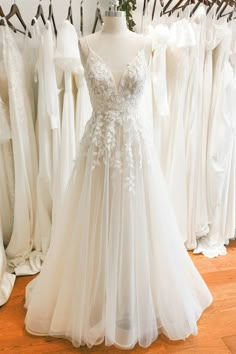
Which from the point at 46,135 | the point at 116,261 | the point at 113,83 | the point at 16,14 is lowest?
the point at 116,261

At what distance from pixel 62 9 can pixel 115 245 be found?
1.33m

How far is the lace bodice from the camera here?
1058 mm

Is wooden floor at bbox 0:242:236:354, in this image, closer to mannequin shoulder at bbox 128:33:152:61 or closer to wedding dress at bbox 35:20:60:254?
wedding dress at bbox 35:20:60:254

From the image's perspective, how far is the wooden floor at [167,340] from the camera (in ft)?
4.17

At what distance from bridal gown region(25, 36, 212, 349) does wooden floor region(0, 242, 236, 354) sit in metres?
0.04

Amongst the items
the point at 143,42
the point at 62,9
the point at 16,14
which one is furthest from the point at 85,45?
the point at 62,9

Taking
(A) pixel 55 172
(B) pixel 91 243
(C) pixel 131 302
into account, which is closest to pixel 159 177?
(B) pixel 91 243

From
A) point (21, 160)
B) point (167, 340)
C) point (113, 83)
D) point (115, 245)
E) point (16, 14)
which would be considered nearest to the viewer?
point (113, 83)

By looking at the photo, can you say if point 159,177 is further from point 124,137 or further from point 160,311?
point 160,311

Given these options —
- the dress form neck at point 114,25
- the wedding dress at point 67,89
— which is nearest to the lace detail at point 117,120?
the dress form neck at point 114,25

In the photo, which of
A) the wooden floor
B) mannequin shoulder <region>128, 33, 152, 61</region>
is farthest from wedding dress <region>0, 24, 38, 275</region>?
mannequin shoulder <region>128, 33, 152, 61</region>

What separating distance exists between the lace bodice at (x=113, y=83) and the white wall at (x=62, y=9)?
77cm

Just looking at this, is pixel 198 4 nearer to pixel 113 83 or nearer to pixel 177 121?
pixel 177 121

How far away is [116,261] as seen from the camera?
1.18m
